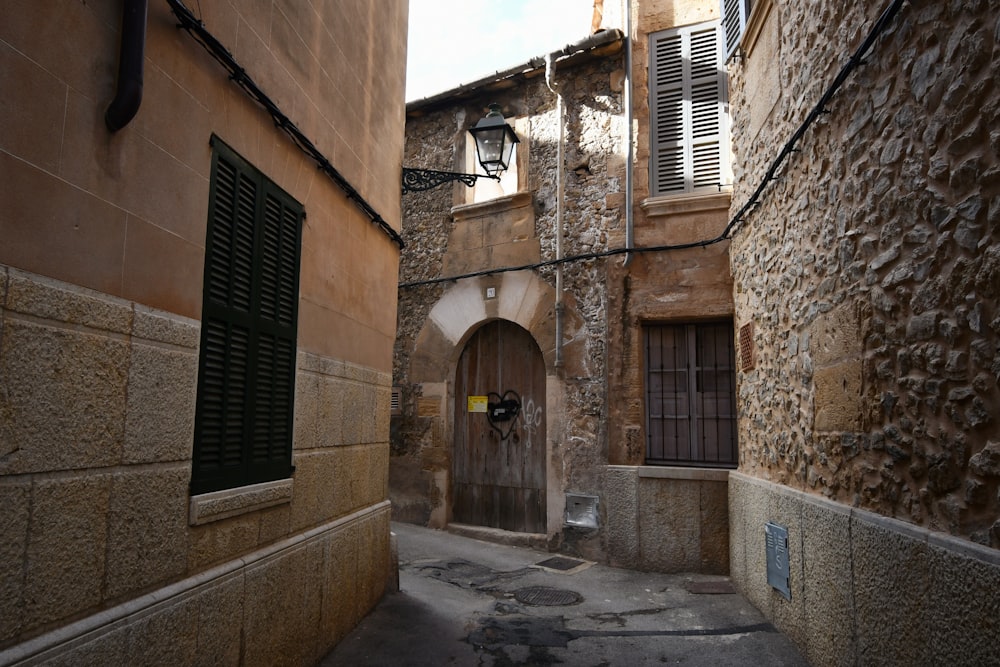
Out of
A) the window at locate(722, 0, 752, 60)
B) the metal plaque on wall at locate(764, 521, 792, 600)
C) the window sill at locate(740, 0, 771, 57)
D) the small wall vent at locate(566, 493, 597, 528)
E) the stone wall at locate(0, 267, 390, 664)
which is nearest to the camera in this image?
the stone wall at locate(0, 267, 390, 664)

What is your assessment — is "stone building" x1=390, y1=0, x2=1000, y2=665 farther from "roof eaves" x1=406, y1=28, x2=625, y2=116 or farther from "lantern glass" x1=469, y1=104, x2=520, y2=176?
"lantern glass" x1=469, y1=104, x2=520, y2=176

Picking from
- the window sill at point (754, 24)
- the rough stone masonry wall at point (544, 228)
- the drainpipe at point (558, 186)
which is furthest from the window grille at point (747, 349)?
the window sill at point (754, 24)

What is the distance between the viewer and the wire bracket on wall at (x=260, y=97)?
2746mm

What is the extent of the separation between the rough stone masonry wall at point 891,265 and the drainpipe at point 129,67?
9.73 ft

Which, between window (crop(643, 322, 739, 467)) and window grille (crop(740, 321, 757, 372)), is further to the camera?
window (crop(643, 322, 739, 467))

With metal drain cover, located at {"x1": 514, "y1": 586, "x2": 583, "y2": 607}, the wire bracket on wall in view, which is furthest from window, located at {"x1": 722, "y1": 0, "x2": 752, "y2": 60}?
metal drain cover, located at {"x1": 514, "y1": 586, "x2": 583, "y2": 607}

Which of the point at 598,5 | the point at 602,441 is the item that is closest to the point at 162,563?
the point at 602,441

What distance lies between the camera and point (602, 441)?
738 cm

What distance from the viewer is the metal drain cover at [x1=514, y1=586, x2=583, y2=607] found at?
5.71 meters

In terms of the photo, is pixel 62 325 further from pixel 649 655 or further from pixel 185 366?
pixel 649 655

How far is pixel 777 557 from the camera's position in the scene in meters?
4.77

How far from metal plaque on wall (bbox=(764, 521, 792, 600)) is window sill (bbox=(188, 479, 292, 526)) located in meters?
3.27

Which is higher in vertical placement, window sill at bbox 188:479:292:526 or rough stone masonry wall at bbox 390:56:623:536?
rough stone masonry wall at bbox 390:56:623:536

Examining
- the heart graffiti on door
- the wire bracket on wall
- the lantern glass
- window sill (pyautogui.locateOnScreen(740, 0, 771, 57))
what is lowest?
the heart graffiti on door
